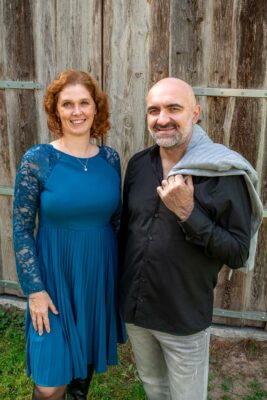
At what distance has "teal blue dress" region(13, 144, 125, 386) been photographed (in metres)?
2.03

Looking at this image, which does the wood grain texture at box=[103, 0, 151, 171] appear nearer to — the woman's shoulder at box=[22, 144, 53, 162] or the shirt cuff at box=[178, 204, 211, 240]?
the woman's shoulder at box=[22, 144, 53, 162]

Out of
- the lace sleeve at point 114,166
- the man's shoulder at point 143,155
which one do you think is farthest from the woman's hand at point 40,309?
the man's shoulder at point 143,155

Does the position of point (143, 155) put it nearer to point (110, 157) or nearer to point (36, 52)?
point (110, 157)

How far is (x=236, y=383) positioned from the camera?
9.39 feet

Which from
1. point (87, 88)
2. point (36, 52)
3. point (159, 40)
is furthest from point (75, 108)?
point (36, 52)

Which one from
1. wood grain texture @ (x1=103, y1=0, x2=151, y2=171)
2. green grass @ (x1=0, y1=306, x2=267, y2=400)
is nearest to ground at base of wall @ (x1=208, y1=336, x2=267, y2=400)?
green grass @ (x1=0, y1=306, x2=267, y2=400)

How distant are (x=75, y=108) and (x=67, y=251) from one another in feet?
2.37

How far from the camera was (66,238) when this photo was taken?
2104 mm

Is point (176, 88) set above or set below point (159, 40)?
below

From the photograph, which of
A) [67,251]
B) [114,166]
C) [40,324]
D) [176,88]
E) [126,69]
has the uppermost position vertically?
[126,69]

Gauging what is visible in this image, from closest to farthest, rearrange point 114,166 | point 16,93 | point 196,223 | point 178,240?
point 196,223 < point 178,240 < point 114,166 < point 16,93

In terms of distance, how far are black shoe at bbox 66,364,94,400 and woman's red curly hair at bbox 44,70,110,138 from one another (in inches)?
55.0

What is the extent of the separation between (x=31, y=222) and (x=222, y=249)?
951mm

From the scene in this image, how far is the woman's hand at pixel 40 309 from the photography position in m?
2.07
